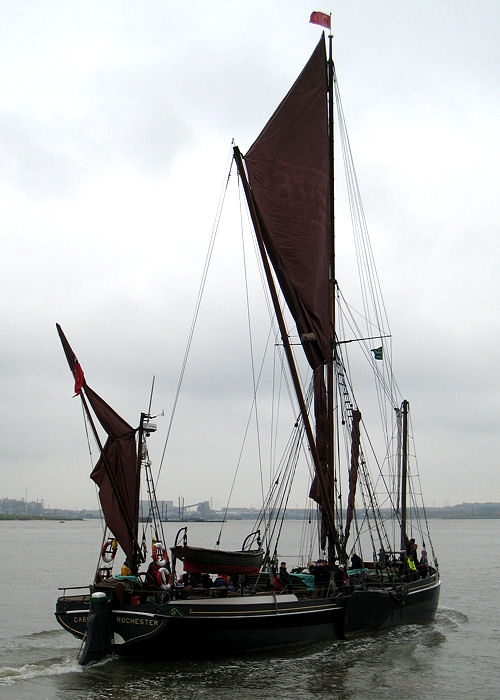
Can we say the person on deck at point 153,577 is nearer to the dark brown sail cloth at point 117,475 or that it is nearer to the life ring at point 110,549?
the life ring at point 110,549

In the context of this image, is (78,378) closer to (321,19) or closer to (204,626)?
(204,626)

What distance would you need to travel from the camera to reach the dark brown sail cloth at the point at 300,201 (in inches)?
1064

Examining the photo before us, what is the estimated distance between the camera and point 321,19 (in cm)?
3203

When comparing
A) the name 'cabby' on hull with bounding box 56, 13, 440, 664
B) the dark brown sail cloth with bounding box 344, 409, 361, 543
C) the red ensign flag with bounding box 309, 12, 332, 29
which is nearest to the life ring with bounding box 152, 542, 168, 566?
the name 'cabby' on hull with bounding box 56, 13, 440, 664

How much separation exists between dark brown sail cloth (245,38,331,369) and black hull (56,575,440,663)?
9373 mm

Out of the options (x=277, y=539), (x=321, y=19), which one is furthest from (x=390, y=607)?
(x=321, y=19)

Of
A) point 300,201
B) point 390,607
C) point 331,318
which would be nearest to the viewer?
point 390,607

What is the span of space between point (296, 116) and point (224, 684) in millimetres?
20177

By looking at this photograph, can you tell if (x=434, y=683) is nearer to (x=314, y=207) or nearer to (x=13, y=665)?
(x=13, y=665)

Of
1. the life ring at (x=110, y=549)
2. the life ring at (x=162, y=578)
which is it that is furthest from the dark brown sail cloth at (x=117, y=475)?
the life ring at (x=162, y=578)

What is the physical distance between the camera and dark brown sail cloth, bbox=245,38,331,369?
1064 inches

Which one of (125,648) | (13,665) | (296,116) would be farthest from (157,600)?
(296,116)

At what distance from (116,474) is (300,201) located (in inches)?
474

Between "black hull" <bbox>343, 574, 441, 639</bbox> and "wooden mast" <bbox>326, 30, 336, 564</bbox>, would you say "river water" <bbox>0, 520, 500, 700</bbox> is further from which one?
"wooden mast" <bbox>326, 30, 336, 564</bbox>
